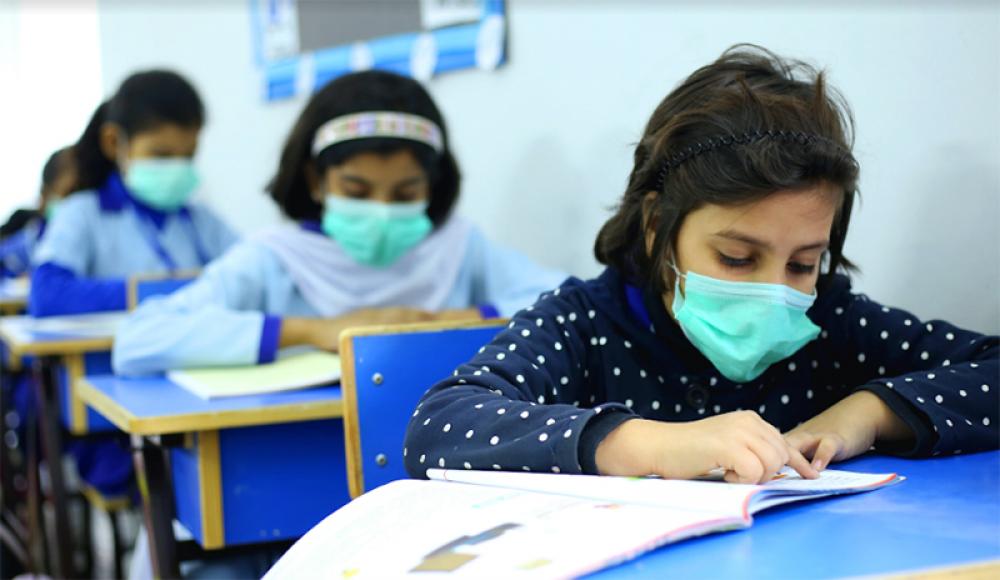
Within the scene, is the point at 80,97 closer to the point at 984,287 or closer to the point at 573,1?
the point at 573,1

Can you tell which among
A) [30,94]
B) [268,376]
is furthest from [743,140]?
[30,94]

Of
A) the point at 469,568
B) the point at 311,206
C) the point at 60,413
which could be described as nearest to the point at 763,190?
the point at 469,568

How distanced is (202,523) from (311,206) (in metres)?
0.85

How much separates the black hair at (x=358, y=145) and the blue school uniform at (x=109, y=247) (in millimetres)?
979

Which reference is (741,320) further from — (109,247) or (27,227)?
(27,227)

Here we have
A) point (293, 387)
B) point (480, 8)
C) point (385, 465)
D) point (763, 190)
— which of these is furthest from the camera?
point (480, 8)

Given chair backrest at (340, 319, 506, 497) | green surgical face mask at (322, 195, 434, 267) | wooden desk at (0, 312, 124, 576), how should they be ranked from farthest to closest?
wooden desk at (0, 312, 124, 576) → green surgical face mask at (322, 195, 434, 267) → chair backrest at (340, 319, 506, 497)

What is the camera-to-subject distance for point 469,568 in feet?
2.19

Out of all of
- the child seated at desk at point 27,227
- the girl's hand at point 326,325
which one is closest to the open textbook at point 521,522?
the girl's hand at point 326,325

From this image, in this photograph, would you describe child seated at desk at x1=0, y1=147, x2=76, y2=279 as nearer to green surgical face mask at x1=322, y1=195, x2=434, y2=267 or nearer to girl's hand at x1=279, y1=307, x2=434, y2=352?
green surgical face mask at x1=322, y1=195, x2=434, y2=267

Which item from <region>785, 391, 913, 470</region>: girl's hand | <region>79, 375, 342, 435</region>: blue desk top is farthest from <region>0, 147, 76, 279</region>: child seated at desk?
<region>785, 391, 913, 470</region>: girl's hand

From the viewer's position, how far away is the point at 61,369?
2.62 meters

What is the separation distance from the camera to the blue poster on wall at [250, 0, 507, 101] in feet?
8.14

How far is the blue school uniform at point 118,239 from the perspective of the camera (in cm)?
323
